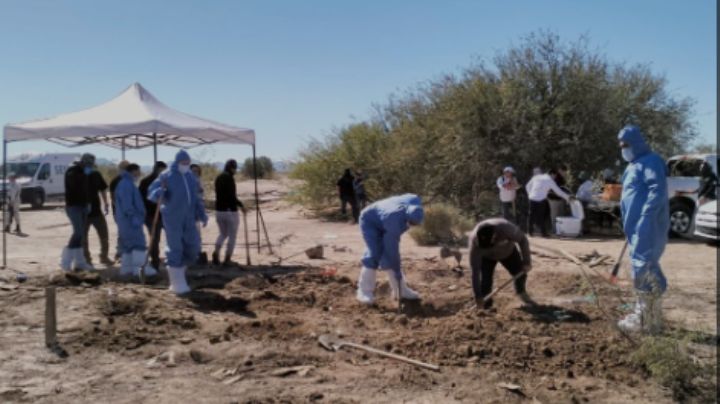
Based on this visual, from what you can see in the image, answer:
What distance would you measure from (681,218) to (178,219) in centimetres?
1009

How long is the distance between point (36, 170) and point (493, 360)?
24.6 meters

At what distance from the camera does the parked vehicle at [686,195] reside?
40.6ft

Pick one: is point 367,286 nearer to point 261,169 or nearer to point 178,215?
point 178,215

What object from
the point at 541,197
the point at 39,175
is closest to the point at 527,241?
the point at 541,197

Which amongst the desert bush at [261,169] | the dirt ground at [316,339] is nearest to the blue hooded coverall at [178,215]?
the dirt ground at [316,339]

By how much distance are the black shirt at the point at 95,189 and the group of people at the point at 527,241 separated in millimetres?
4550

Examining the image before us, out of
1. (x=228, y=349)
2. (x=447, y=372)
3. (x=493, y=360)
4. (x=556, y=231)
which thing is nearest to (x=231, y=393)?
(x=228, y=349)

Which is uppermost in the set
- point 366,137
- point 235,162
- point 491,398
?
point 366,137

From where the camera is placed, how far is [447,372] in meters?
4.57

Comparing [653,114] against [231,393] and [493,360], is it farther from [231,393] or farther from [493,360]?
[231,393]

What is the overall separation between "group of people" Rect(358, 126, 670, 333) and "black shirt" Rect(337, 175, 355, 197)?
1060 centimetres

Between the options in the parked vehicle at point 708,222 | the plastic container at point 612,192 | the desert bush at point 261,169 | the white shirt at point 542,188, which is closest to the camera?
the parked vehicle at point 708,222

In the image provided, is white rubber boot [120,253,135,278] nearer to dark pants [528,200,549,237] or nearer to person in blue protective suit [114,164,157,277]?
person in blue protective suit [114,164,157,277]

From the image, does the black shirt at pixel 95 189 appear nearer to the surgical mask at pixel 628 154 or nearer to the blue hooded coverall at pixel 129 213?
the blue hooded coverall at pixel 129 213
